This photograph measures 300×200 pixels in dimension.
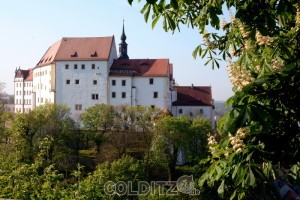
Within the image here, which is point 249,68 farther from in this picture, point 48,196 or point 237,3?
point 48,196

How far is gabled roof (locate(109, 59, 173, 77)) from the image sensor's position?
147 ft

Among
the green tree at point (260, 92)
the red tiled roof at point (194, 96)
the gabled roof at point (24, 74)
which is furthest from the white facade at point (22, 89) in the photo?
the green tree at point (260, 92)

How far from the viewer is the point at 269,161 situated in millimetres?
2627

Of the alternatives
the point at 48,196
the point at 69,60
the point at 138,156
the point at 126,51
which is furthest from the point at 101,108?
the point at 48,196

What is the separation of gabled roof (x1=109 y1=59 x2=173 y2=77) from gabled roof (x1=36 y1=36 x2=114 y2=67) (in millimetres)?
2009

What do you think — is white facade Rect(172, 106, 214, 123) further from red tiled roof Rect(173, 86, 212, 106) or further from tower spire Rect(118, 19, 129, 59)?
tower spire Rect(118, 19, 129, 59)

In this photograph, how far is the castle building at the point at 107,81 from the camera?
146 ft

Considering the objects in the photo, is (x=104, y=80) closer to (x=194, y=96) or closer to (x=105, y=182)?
(x=194, y=96)

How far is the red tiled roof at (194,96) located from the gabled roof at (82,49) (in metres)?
10.9

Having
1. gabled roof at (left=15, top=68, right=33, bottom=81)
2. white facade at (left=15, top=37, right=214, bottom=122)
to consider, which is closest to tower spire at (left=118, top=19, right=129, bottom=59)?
white facade at (left=15, top=37, right=214, bottom=122)

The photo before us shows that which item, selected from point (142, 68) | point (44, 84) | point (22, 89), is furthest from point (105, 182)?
point (22, 89)

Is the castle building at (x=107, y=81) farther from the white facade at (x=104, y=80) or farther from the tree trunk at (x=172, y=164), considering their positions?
the tree trunk at (x=172, y=164)

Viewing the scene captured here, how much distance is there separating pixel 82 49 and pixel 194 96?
50.2 ft

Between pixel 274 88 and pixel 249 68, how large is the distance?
509 mm
